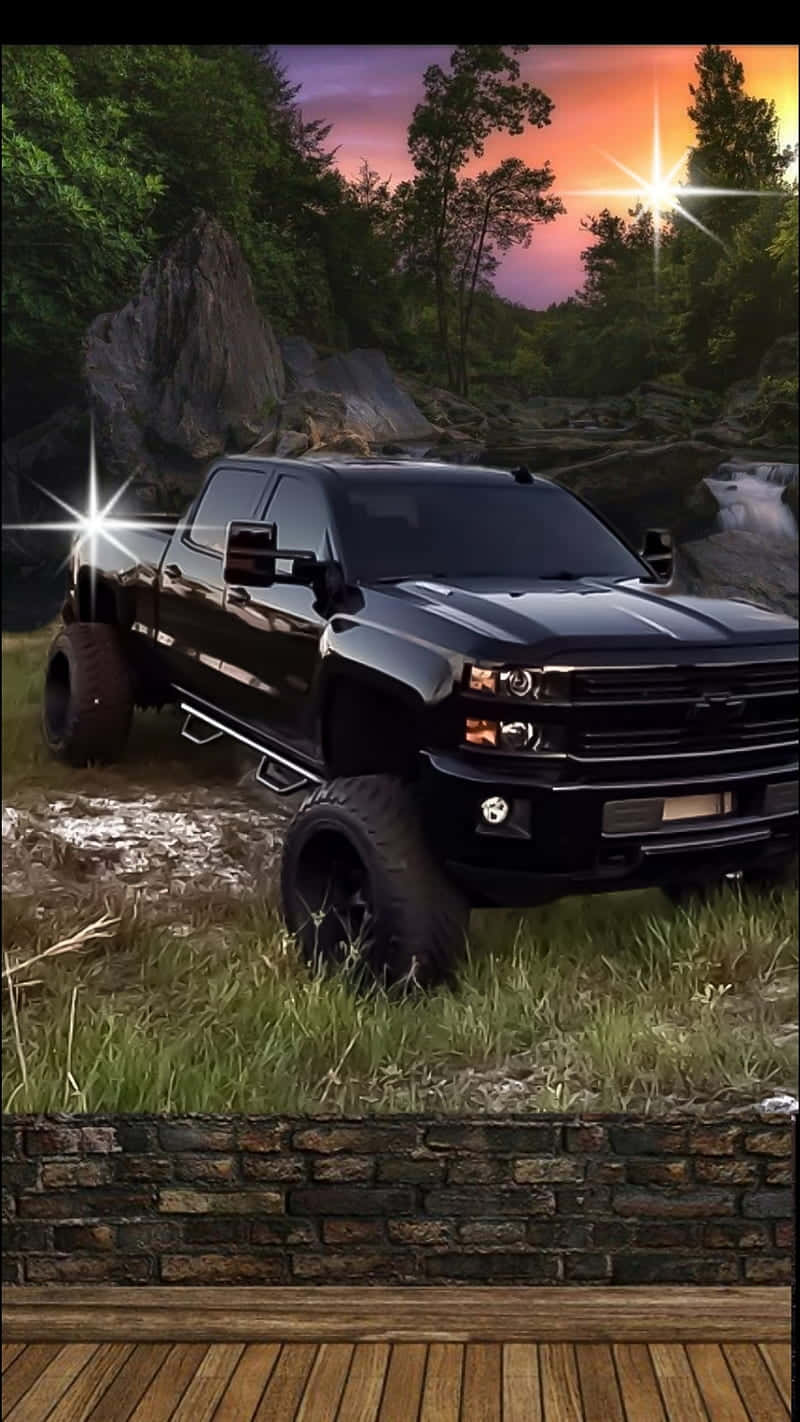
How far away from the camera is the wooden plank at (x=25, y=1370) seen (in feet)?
8.81

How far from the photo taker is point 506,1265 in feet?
9.62

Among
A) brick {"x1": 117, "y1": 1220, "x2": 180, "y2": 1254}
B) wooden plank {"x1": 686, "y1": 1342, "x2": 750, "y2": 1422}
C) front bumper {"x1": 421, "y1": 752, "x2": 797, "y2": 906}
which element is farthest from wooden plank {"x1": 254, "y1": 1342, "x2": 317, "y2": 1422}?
front bumper {"x1": 421, "y1": 752, "x2": 797, "y2": 906}

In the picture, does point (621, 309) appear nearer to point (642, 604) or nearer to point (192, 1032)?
point (642, 604)

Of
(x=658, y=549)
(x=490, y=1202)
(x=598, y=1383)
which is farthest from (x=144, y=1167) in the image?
(x=658, y=549)

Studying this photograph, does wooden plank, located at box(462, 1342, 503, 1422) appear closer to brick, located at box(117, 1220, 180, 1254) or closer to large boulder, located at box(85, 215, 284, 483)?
brick, located at box(117, 1220, 180, 1254)

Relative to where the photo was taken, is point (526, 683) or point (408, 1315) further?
point (408, 1315)

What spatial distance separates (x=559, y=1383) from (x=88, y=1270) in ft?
3.69

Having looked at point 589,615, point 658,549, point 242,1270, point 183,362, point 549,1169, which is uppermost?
point 183,362

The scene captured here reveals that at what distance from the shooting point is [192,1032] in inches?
116

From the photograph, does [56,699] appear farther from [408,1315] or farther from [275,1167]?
[408,1315]

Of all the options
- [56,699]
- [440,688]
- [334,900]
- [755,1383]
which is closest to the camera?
[755,1383]

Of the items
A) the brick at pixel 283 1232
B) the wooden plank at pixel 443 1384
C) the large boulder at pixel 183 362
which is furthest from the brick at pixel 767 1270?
→ the large boulder at pixel 183 362
